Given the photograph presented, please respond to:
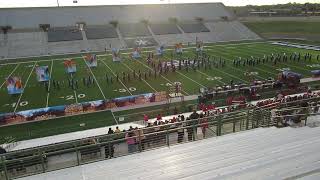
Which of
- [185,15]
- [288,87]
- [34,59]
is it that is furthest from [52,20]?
[288,87]

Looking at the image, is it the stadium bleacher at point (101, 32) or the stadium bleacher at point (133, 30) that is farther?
the stadium bleacher at point (133, 30)

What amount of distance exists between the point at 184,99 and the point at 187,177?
1589 centimetres

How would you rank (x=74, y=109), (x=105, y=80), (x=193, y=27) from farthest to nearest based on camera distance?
(x=193, y=27) < (x=105, y=80) < (x=74, y=109)

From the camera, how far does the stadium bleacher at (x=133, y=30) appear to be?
5424 centimetres

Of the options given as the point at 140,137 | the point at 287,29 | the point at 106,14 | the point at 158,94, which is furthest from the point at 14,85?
the point at 287,29

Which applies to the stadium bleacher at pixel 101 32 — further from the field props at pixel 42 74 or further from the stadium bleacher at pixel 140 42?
the field props at pixel 42 74

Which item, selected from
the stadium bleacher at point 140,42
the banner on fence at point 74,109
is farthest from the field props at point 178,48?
the banner on fence at point 74,109

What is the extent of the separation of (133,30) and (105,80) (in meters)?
30.0

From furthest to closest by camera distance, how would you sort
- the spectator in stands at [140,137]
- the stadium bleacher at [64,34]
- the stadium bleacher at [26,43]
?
1. the stadium bleacher at [64,34]
2. the stadium bleacher at [26,43]
3. the spectator in stands at [140,137]

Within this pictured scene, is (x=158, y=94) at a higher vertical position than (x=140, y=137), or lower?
lower

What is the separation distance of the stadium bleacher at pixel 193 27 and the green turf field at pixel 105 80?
62.0 feet

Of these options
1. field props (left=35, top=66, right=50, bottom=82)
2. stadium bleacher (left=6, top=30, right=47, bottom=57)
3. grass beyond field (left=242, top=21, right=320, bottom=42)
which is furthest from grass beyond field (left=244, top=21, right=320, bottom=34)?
field props (left=35, top=66, right=50, bottom=82)

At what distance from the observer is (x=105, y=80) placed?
27594mm

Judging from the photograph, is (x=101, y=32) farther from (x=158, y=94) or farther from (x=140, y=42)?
(x=158, y=94)
